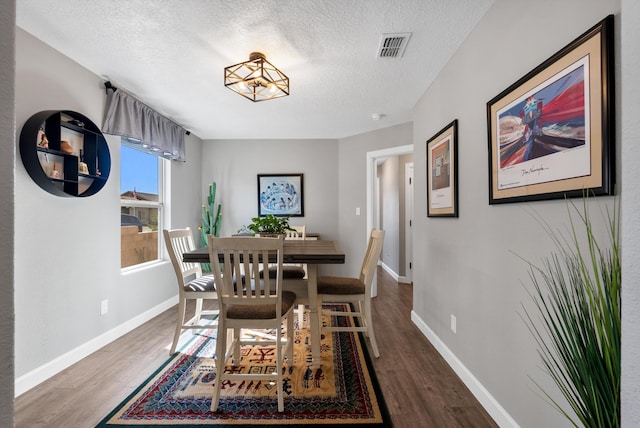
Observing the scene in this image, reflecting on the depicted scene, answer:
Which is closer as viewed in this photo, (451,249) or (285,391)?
(285,391)

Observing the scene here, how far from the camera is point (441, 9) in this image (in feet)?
5.65

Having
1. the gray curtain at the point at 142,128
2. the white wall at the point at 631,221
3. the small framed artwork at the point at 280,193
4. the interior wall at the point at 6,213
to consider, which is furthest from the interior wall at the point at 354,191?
the interior wall at the point at 6,213

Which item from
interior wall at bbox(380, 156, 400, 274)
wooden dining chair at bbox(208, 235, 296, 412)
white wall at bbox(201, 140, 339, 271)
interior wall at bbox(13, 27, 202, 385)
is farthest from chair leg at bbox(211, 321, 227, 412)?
interior wall at bbox(380, 156, 400, 274)

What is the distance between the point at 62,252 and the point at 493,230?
9.85ft

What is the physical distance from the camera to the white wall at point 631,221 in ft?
2.14

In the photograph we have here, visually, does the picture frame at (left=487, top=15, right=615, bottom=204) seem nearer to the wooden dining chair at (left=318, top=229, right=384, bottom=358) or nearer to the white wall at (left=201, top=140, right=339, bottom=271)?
the wooden dining chair at (left=318, top=229, right=384, bottom=358)

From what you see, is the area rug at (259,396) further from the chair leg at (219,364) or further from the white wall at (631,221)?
the white wall at (631,221)

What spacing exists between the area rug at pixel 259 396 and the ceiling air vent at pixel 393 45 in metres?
2.35

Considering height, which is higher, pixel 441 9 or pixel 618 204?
pixel 441 9

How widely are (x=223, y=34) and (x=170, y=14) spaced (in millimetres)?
320

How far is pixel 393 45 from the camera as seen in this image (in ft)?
6.81

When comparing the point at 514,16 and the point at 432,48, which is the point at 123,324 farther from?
the point at 514,16

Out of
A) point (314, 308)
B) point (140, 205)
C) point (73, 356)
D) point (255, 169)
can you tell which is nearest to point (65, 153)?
point (140, 205)

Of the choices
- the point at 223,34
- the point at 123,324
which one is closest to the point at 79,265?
the point at 123,324
